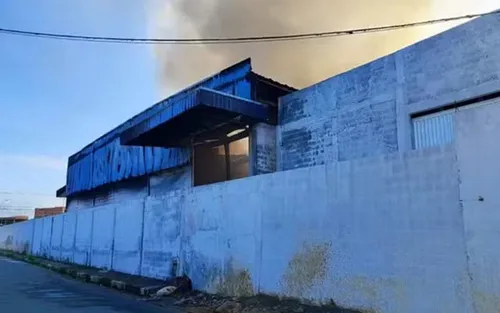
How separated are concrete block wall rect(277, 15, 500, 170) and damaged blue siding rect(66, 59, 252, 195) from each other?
2033 mm

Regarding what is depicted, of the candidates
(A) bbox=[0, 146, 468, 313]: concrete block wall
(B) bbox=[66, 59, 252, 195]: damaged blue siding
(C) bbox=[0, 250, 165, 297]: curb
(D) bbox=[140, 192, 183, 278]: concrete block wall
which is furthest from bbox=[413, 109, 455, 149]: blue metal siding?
(C) bbox=[0, 250, 165, 297]: curb

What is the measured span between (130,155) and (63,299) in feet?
38.1

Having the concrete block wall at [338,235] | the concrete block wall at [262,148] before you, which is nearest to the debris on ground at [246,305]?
the concrete block wall at [338,235]

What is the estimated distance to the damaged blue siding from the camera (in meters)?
15.4

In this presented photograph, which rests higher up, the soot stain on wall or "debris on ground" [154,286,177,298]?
the soot stain on wall

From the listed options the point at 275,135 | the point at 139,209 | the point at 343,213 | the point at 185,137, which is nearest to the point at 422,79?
the point at 343,213

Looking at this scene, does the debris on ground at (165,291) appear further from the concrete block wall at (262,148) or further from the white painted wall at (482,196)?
the white painted wall at (482,196)

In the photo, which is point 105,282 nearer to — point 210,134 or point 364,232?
point 210,134

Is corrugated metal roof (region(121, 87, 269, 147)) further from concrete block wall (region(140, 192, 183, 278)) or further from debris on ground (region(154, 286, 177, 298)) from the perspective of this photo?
debris on ground (region(154, 286, 177, 298))

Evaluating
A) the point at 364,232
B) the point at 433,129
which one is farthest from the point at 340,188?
the point at 433,129

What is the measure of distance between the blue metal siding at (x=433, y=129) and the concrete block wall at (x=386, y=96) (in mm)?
174

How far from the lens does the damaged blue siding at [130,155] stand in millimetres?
15391

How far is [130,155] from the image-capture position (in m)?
22.0

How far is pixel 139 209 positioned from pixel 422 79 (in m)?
9.74
